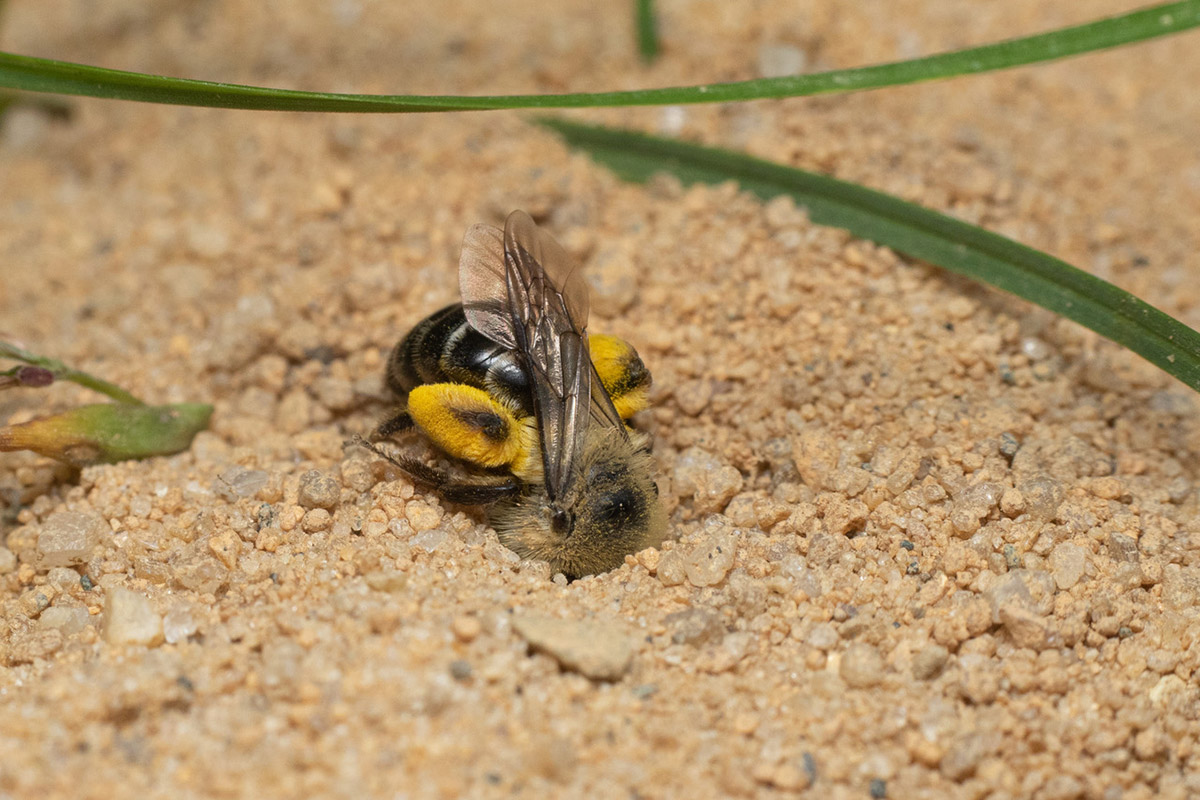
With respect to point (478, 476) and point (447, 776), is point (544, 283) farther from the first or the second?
point (447, 776)

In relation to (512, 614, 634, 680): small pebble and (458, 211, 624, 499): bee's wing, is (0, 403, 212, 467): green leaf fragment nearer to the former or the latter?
(458, 211, 624, 499): bee's wing

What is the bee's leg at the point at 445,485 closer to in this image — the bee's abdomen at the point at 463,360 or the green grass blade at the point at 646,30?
the bee's abdomen at the point at 463,360

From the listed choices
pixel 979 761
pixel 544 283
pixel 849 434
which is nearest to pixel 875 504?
pixel 849 434

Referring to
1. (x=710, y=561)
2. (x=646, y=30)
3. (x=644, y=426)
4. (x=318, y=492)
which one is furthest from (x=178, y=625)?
(x=646, y=30)

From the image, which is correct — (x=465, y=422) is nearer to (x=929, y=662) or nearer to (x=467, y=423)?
(x=467, y=423)

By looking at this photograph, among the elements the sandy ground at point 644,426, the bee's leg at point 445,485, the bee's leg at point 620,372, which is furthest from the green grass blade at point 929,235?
the bee's leg at point 445,485
